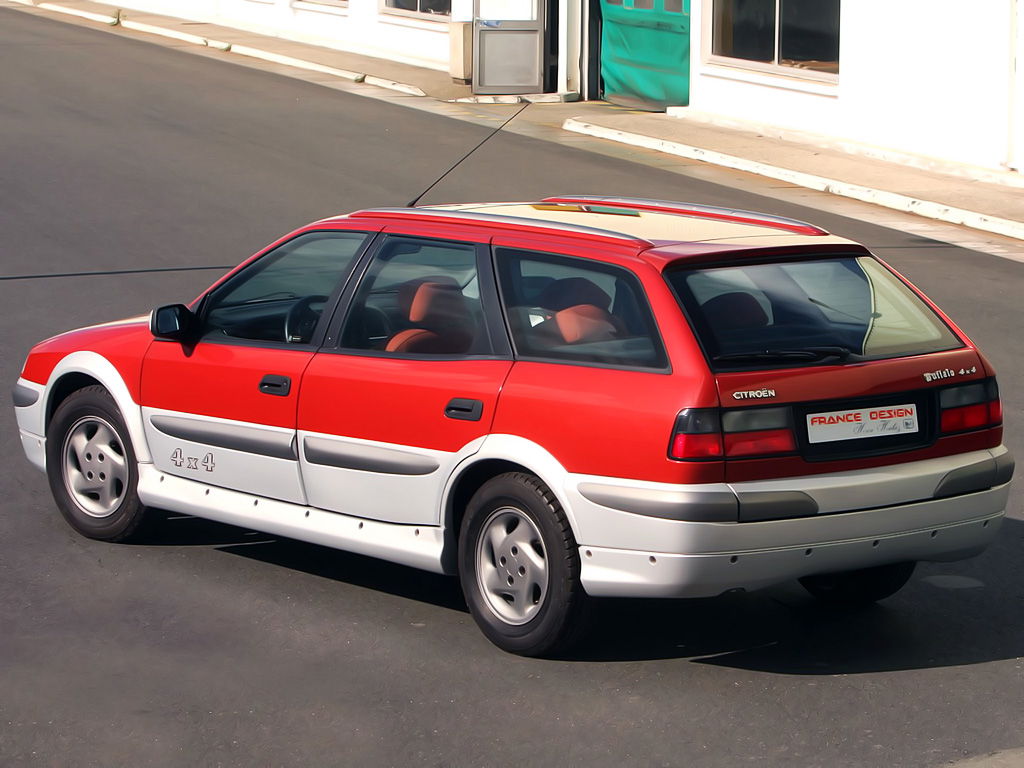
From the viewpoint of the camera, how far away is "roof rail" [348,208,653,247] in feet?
20.0

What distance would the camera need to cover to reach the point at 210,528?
307 inches

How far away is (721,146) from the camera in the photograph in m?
22.5

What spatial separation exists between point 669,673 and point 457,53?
24485 millimetres

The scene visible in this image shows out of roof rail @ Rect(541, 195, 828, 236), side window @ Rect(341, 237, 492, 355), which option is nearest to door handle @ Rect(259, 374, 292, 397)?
side window @ Rect(341, 237, 492, 355)

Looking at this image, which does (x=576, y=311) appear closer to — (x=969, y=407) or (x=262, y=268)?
(x=969, y=407)

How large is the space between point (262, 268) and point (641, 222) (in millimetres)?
1713

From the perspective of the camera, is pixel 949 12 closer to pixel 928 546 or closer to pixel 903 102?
pixel 903 102

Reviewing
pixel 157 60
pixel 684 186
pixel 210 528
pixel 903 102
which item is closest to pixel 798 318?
pixel 210 528

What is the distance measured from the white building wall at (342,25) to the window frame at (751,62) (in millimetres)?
7342

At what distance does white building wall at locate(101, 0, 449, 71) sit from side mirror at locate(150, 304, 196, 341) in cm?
2522

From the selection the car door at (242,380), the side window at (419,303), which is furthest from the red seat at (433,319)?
the car door at (242,380)

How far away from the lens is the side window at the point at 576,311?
228 inches

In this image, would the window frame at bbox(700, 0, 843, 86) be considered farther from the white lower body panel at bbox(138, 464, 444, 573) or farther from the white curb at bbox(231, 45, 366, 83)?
the white lower body panel at bbox(138, 464, 444, 573)

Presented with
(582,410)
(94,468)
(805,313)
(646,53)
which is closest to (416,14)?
(646,53)
